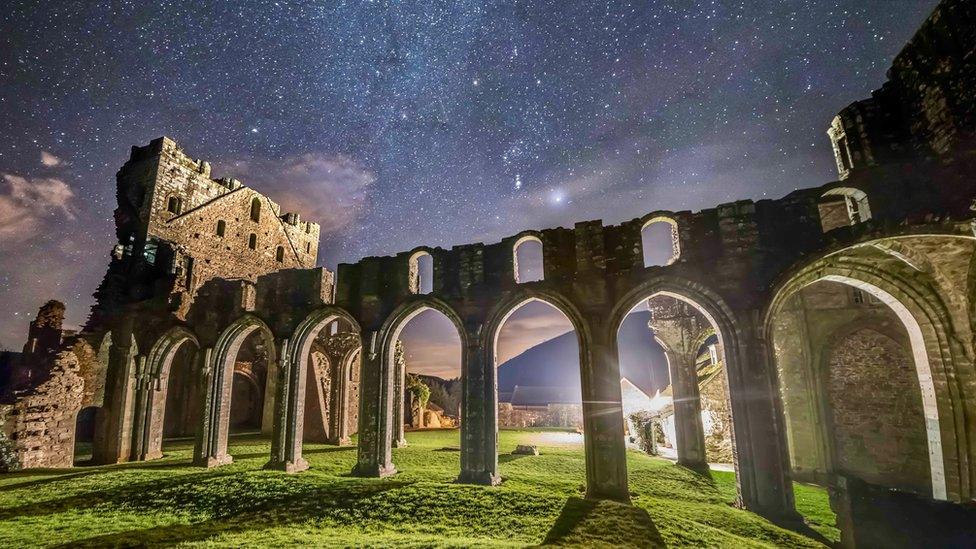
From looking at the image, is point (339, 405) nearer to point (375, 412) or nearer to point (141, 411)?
point (141, 411)

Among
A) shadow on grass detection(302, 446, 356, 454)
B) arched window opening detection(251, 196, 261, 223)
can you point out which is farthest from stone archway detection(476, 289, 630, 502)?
arched window opening detection(251, 196, 261, 223)

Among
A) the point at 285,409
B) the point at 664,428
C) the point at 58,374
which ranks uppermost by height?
the point at 58,374

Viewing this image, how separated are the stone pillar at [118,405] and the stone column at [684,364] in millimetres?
20193

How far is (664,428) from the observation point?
21656 mm

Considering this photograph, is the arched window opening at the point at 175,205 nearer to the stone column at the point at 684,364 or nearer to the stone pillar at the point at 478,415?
the stone pillar at the point at 478,415

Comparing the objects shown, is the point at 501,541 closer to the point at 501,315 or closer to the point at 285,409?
the point at 501,315

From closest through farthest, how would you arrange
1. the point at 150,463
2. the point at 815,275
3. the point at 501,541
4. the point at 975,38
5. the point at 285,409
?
the point at 501,541
the point at 975,38
the point at 815,275
the point at 285,409
the point at 150,463

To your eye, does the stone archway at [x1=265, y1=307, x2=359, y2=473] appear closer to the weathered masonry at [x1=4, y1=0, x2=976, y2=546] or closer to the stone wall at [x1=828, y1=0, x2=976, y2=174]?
the weathered masonry at [x1=4, y1=0, x2=976, y2=546]

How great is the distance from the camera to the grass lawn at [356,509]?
7734mm

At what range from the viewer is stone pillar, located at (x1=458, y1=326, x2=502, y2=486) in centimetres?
1112

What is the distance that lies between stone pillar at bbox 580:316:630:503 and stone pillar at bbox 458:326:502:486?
254 centimetres

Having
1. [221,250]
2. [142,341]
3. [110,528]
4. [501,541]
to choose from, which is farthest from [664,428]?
[221,250]

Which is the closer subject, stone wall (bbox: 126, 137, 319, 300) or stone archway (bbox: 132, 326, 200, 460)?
stone archway (bbox: 132, 326, 200, 460)

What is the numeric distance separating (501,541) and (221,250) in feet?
83.2
